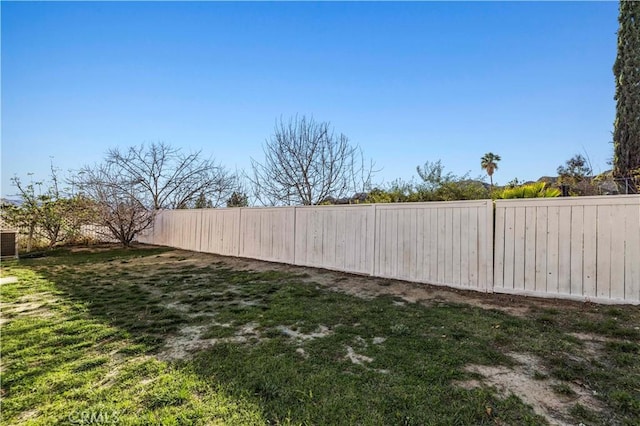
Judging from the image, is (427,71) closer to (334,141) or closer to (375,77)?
(375,77)

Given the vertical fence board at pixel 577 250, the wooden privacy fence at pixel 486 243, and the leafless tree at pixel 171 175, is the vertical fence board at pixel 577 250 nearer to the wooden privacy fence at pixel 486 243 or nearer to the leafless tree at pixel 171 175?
the wooden privacy fence at pixel 486 243

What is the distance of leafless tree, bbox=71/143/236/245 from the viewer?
10.3 meters

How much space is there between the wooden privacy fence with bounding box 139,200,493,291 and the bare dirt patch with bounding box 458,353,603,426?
2322 millimetres

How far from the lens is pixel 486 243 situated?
4457mm

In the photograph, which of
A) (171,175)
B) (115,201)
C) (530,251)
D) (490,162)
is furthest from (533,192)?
(490,162)

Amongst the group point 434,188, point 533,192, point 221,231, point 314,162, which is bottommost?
point 221,231

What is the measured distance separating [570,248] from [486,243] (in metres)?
0.95

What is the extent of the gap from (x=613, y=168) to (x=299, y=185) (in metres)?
9.94

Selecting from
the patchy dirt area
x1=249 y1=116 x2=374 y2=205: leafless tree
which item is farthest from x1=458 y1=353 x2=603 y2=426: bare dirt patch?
x1=249 y1=116 x2=374 y2=205: leafless tree

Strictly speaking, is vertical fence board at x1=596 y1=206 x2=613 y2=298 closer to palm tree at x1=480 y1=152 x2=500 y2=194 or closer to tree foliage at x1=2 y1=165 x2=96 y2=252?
tree foliage at x1=2 y1=165 x2=96 y2=252

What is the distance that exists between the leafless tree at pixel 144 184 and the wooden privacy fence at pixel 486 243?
258 inches

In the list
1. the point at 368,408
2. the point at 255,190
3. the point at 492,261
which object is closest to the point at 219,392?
the point at 368,408

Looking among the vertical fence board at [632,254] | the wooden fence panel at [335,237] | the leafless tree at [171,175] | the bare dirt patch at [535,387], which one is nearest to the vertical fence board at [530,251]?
the vertical fence board at [632,254]

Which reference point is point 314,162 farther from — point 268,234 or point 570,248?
point 570,248
